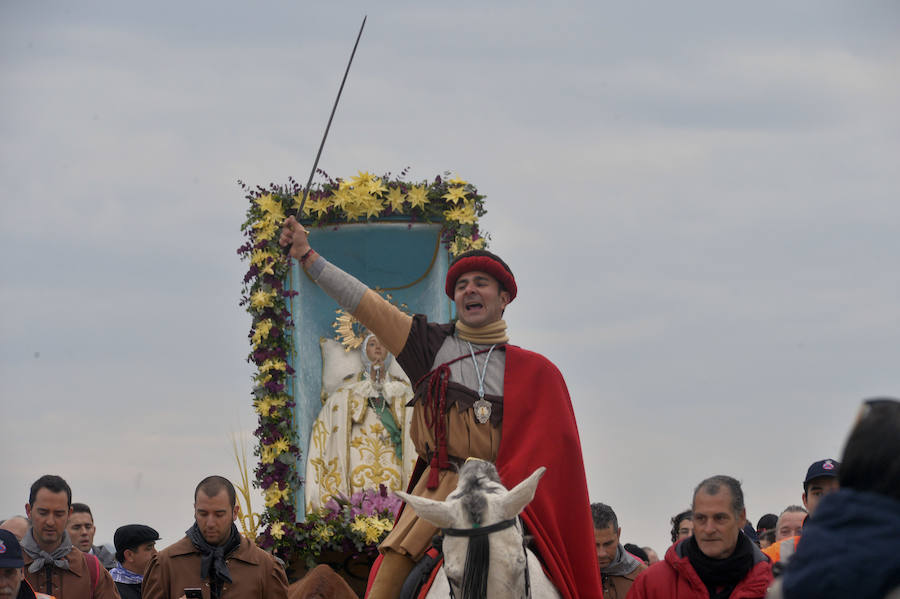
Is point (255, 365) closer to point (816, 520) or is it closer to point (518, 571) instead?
point (518, 571)

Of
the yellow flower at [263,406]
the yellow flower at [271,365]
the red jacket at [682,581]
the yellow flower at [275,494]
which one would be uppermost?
the yellow flower at [271,365]

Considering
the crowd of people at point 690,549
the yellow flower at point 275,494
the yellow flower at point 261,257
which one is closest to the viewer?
the crowd of people at point 690,549

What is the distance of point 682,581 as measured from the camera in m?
6.23

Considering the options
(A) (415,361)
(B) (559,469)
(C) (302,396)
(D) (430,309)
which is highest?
(D) (430,309)

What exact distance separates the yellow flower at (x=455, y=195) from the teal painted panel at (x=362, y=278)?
18.8 inches

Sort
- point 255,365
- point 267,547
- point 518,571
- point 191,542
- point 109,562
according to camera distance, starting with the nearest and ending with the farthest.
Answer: point 518,571
point 191,542
point 109,562
point 267,547
point 255,365

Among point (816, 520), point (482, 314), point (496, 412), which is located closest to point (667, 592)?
point (496, 412)

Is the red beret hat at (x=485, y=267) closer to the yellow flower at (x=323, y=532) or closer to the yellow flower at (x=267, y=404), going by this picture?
the yellow flower at (x=323, y=532)

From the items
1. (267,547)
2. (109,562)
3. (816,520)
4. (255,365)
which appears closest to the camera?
(816,520)

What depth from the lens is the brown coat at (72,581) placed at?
795 cm

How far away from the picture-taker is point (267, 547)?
12.2 metres

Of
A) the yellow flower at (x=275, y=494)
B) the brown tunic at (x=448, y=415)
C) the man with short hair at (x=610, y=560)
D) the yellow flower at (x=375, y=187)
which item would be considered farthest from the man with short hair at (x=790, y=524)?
the yellow flower at (x=375, y=187)

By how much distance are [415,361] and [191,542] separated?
209cm

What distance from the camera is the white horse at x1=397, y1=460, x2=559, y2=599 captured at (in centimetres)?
494
